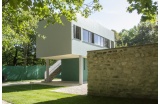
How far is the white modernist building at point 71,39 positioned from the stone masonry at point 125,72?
761 cm

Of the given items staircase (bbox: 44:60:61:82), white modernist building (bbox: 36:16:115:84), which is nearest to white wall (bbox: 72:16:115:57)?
white modernist building (bbox: 36:16:115:84)

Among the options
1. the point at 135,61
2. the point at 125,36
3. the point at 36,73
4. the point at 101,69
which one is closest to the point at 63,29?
the point at 101,69

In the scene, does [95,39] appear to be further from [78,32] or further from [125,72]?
[125,72]

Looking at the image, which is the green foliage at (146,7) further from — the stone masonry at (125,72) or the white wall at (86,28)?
the white wall at (86,28)

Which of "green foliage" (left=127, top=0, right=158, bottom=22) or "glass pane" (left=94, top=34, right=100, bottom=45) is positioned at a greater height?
"glass pane" (left=94, top=34, right=100, bottom=45)

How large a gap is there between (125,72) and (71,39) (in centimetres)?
970

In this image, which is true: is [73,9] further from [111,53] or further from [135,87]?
[135,87]

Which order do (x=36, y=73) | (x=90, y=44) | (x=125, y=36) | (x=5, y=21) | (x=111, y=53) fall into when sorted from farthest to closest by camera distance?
(x=125, y=36)
(x=36, y=73)
(x=90, y=44)
(x=5, y=21)
(x=111, y=53)

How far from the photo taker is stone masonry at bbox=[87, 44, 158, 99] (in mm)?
10438

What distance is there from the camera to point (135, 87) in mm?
10922

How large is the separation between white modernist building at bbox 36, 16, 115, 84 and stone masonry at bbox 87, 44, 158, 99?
761cm

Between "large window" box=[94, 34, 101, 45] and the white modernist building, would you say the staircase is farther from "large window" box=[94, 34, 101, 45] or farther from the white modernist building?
"large window" box=[94, 34, 101, 45]

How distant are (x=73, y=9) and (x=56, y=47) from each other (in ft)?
36.7

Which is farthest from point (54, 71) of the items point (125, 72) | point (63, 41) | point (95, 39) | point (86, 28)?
point (125, 72)
